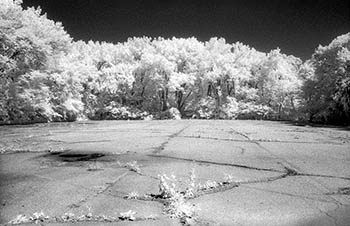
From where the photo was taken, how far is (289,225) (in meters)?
2.05

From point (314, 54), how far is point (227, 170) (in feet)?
80.6

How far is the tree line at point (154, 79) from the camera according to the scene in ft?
51.3

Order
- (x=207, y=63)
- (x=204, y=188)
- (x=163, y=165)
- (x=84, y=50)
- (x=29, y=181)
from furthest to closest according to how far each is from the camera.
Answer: (x=84, y=50)
(x=207, y=63)
(x=163, y=165)
(x=29, y=181)
(x=204, y=188)

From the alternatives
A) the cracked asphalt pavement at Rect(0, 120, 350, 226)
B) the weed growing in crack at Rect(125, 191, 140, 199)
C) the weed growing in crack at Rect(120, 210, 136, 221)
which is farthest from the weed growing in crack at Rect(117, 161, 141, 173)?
the weed growing in crack at Rect(120, 210, 136, 221)

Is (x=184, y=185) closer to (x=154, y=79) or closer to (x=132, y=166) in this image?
(x=132, y=166)

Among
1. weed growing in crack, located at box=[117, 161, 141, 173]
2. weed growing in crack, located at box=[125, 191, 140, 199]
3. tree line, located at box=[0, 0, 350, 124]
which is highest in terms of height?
tree line, located at box=[0, 0, 350, 124]

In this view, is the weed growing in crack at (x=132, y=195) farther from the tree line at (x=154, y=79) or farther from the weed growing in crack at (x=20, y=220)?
the tree line at (x=154, y=79)

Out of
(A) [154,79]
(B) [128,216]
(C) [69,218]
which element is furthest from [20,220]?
(A) [154,79]

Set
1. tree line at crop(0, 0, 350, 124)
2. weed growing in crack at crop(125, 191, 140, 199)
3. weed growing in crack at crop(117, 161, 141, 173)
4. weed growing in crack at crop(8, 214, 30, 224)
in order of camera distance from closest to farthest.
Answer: weed growing in crack at crop(8, 214, 30, 224) < weed growing in crack at crop(125, 191, 140, 199) < weed growing in crack at crop(117, 161, 141, 173) < tree line at crop(0, 0, 350, 124)

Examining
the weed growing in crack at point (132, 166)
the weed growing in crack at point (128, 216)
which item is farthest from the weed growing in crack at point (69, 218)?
the weed growing in crack at point (132, 166)

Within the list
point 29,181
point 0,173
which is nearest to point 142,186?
point 29,181

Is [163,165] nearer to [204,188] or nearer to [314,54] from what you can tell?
[204,188]

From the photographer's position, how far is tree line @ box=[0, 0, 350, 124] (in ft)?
51.3

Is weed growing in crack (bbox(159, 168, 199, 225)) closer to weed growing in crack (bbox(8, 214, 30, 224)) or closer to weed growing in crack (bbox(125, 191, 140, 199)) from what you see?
weed growing in crack (bbox(125, 191, 140, 199))
